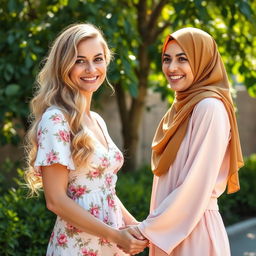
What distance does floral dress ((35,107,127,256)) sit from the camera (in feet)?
8.63

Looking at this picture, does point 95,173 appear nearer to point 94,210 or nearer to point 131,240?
point 94,210

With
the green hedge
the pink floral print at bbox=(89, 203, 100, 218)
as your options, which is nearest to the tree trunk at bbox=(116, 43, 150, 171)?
the green hedge

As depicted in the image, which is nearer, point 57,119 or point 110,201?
point 57,119

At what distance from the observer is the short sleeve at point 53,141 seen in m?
2.61

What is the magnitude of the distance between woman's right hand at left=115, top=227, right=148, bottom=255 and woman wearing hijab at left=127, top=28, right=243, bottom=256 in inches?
2.0

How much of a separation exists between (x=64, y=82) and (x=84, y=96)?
0.44 feet

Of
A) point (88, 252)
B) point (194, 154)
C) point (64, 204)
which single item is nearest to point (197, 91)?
point (194, 154)

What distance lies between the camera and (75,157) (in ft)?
8.80

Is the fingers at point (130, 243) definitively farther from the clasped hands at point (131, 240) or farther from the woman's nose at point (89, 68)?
the woman's nose at point (89, 68)

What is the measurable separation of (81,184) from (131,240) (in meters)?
0.39

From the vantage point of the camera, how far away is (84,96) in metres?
2.88

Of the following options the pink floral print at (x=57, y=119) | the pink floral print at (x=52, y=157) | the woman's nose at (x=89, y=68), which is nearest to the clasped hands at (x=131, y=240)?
the pink floral print at (x=52, y=157)

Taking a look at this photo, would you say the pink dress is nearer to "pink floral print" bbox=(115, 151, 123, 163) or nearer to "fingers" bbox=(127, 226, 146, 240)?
"fingers" bbox=(127, 226, 146, 240)

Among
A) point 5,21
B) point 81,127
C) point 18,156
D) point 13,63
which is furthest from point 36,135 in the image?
point 18,156
